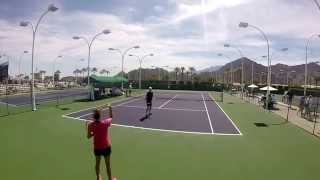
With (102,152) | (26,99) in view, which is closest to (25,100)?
(26,99)

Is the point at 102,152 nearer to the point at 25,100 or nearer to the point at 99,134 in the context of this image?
the point at 99,134

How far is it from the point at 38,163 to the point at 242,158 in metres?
6.29

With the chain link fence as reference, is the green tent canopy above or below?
above

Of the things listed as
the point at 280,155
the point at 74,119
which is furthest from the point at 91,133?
the point at 74,119

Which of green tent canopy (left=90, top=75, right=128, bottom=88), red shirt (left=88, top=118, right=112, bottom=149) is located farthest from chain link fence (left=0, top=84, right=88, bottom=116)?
red shirt (left=88, top=118, right=112, bottom=149)

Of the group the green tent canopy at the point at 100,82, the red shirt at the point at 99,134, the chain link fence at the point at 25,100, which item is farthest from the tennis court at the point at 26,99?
the red shirt at the point at 99,134

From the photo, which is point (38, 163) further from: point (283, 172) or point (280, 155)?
point (280, 155)

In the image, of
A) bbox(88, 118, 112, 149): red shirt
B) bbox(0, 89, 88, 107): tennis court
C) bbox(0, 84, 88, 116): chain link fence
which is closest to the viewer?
bbox(88, 118, 112, 149): red shirt

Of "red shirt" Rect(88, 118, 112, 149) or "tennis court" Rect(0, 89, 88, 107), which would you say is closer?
"red shirt" Rect(88, 118, 112, 149)

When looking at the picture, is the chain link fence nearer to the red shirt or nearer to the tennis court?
the tennis court

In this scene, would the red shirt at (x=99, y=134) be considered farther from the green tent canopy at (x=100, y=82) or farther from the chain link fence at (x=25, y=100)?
the green tent canopy at (x=100, y=82)

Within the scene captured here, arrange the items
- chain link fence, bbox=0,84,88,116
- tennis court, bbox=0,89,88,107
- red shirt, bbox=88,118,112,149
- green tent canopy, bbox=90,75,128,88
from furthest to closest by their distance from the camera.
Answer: green tent canopy, bbox=90,75,128,88
tennis court, bbox=0,89,88,107
chain link fence, bbox=0,84,88,116
red shirt, bbox=88,118,112,149

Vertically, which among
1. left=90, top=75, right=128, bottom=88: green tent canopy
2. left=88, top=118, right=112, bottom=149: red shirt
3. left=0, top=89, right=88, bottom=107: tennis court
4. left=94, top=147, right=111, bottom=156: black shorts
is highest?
left=90, top=75, right=128, bottom=88: green tent canopy

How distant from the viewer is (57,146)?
14945mm
